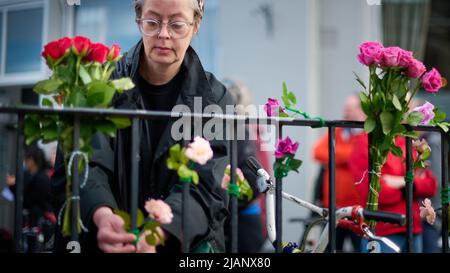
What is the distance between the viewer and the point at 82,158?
2.10 meters

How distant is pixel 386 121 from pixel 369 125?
0.06 m

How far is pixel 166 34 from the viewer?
2.40 metres

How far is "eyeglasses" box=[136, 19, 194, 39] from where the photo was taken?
240 cm

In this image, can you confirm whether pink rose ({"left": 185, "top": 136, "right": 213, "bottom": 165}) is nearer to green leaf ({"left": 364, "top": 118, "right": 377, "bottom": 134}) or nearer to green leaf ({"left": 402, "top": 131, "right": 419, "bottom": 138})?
green leaf ({"left": 364, "top": 118, "right": 377, "bottom": 134})

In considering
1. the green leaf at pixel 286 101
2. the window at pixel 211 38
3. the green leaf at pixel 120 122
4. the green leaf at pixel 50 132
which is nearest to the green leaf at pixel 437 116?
the green leaf at pixel 286 101

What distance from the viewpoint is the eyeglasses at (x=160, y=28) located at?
2.40m

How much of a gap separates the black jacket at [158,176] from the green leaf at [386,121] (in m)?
0.58

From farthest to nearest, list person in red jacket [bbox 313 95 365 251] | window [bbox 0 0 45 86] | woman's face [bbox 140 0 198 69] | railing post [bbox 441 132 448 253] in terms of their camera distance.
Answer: person in red jacket [bbox 313 95 365 251]
window [bbox 0 0 45 86]
railing post [bbox 441 132 448 253]
woman's face [bbox 140 0 198 69]

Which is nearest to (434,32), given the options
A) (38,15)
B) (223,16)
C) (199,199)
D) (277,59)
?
(277,59)

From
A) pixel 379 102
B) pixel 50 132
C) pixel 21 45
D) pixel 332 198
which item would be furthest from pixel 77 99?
pixel 21 45

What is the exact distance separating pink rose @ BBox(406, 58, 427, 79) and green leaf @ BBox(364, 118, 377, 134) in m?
0.23

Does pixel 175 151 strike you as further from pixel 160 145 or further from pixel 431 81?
pixel 431 81

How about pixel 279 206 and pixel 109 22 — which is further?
pixel 109 22

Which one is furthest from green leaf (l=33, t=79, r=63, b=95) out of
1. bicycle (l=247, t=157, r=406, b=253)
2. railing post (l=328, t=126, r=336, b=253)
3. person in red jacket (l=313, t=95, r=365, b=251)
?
person in red jacket (l=313, t=95, r=365, b=251)
